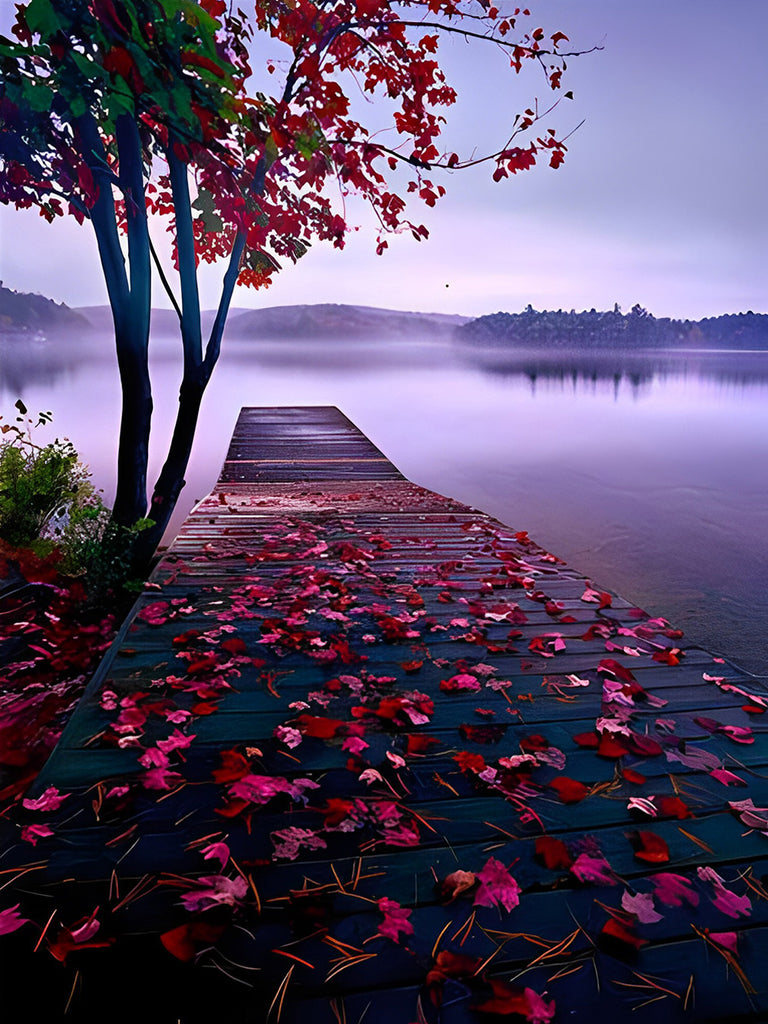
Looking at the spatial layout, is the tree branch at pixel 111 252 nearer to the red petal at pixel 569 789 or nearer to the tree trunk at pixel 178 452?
the tree trunk at pixel 178 452

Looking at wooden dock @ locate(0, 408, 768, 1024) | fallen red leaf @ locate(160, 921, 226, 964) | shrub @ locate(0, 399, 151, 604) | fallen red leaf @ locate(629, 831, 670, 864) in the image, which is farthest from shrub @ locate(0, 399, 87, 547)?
fallen red leaf @ locate(629, 831, 670, 864)

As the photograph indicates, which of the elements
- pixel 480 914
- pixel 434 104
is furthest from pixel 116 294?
pixel 480 914

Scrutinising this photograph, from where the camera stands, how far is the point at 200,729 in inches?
87.3

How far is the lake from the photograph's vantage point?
8.46m

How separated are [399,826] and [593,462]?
16473 millimetres

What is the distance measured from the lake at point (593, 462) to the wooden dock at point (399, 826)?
4.21 metres

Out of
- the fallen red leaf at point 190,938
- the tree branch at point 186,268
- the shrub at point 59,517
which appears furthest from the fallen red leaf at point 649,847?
the tree branch at point 186,268

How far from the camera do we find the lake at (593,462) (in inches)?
333

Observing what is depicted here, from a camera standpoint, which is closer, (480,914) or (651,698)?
(480,914)

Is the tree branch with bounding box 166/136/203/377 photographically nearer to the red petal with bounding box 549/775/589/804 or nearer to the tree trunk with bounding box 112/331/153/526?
the tree trunk with bounding box 112/331/153/526

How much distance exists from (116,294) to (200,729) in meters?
4.46

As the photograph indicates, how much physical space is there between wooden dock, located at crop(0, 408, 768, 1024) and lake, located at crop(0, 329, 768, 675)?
421cm

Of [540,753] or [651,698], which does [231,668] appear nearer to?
[540,753]

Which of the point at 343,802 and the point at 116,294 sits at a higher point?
the point at 116,294
